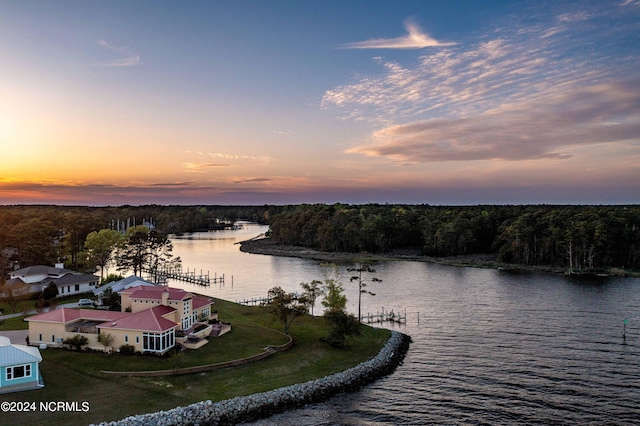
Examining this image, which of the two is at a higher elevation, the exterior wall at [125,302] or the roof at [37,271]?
the roof at [37,271]

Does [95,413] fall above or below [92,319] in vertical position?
below

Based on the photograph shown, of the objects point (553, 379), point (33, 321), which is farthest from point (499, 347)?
point (33, 321)

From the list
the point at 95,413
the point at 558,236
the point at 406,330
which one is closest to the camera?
the point at 95,413

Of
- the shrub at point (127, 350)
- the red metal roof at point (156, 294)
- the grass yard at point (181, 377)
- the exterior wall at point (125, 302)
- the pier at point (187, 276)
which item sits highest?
the red metal roof at point (156, 294)

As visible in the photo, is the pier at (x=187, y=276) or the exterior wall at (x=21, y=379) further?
the pier at (x=187, y=276)

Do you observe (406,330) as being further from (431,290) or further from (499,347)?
(431,290)

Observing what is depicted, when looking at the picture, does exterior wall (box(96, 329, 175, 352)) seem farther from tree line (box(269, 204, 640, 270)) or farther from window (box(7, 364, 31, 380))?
tree line (box(269, 204, 640, 270))

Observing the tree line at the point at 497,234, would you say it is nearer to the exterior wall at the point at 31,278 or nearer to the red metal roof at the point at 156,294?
the red metal roof at the point at 156,294

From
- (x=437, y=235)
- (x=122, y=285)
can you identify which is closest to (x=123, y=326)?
(x=122, y=285)

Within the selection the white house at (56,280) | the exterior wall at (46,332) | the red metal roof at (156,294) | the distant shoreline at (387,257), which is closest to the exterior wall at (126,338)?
the exterior wall at (46,332)
